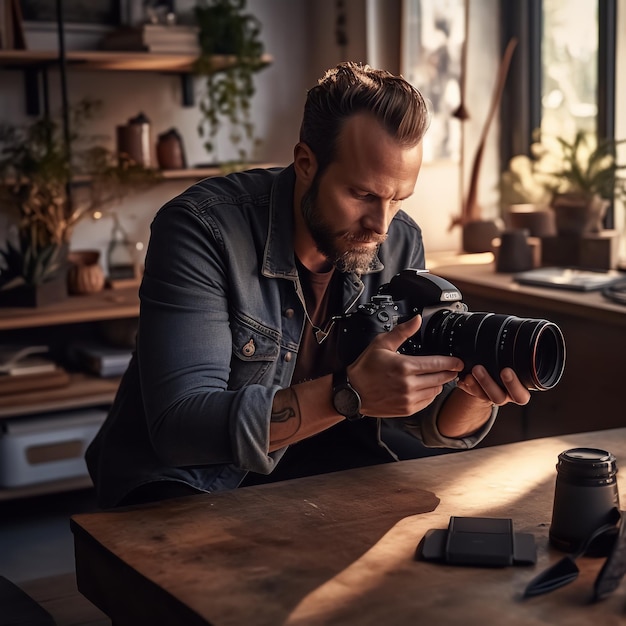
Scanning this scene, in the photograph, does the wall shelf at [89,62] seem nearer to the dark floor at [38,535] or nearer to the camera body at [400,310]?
the dark floor at [38,535]

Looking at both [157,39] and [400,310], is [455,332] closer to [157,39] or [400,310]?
[400,310]

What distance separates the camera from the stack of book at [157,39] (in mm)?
3156

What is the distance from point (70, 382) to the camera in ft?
10.0

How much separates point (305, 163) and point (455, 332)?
45 cm

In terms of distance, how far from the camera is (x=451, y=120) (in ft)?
11.8

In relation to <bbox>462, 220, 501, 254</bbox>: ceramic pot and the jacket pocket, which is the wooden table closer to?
the jacket pocket

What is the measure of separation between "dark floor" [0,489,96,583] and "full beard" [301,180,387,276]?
1249 millimetres

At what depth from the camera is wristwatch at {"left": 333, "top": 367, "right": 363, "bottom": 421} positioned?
145 centimetres

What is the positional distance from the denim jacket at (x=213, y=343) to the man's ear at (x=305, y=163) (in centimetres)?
6

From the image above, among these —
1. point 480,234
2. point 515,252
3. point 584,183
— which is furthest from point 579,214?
point 480,234

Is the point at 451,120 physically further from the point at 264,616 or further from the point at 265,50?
the point at 264,616

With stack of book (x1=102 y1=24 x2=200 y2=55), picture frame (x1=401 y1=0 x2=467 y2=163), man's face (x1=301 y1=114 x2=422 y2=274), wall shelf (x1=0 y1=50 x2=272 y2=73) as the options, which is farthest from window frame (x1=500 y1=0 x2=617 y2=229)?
man's face (x1=301 y1=114 x2=422 y2=274)

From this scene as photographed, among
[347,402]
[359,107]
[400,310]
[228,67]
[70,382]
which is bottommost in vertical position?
[70,382]

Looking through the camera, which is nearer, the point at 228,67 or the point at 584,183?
the point at 584,183
